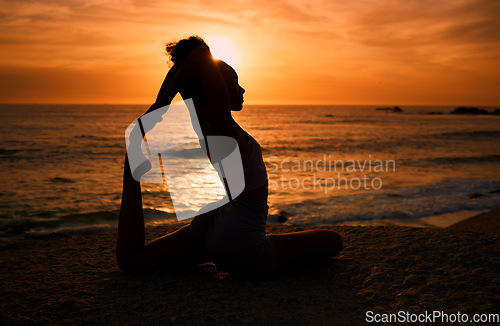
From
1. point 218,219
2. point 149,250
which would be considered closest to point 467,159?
point 218,219

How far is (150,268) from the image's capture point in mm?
2598

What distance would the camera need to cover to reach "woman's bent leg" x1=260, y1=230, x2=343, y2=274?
236 centimetres

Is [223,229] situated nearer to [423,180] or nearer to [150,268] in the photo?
[150,268]

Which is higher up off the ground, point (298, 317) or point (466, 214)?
point (298, 317)

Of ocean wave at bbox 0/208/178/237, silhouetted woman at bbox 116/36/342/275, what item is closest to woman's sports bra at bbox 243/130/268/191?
silhouetted woman at bbox 116/36/342/275

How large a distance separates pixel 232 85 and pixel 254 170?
56 cm

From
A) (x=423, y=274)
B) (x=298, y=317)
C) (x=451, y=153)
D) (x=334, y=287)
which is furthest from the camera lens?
(x=451, y=153)

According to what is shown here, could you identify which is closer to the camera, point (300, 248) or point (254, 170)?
point (254, 170)

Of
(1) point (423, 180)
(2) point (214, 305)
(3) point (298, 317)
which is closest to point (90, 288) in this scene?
(2) point (214, 305)

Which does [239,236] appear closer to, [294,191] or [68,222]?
[68,222]

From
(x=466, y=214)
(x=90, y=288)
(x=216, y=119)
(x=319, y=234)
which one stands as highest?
(x=216, y=119)

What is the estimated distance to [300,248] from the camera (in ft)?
8.05

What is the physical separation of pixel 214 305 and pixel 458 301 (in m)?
1.51

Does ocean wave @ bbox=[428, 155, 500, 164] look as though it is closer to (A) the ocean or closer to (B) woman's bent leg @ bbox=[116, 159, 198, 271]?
(A) the ocean
